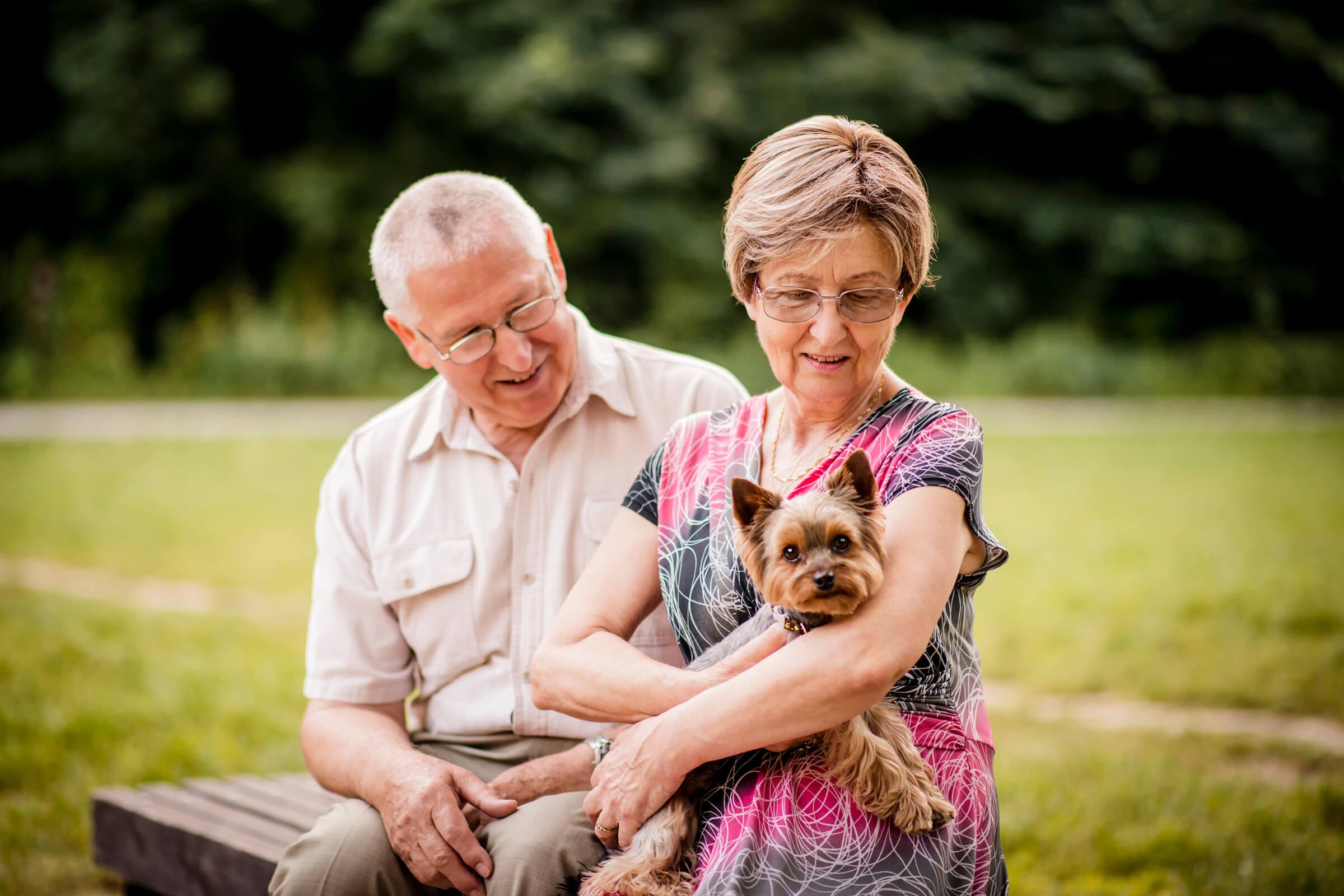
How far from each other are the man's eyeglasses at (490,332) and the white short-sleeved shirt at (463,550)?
0.21m

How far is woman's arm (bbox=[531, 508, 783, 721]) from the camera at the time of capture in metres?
2.55

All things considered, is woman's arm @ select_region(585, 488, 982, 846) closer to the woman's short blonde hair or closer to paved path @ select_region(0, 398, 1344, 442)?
the woman's short blonde hair

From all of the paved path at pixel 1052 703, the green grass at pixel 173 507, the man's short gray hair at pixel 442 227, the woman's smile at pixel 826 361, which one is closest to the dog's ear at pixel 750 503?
the woman's smile at pixel 826 361

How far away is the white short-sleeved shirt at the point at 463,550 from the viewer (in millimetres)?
3232

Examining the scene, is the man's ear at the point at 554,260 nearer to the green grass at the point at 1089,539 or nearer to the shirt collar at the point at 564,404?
the shirt collar at the point at 564,404

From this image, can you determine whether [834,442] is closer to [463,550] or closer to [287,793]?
[463,550]

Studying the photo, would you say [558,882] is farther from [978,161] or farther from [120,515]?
[978,161]

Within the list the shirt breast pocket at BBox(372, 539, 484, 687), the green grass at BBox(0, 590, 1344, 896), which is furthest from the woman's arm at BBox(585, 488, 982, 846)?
the green grass at BBox(0, 590, 1344, 896)

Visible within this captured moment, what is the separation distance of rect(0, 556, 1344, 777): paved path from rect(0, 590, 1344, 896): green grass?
20 centimetres

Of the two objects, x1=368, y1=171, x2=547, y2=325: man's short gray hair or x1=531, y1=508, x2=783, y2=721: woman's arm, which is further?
x1=368, y1=171, x2=547, y2=325: man's short gray hair

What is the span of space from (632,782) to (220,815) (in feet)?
5.57

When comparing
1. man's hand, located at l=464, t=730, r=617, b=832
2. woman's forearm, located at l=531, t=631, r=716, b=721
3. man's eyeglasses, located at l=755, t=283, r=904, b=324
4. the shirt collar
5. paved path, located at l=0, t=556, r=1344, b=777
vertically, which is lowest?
paved path, located at l=0, t=556, r=1344, b=777

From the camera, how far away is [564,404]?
3.41 m

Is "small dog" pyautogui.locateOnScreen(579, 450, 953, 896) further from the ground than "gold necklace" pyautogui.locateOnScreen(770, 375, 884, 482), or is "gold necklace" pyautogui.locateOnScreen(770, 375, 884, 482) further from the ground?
"gold necklace" pyautogui.locateOnScreen(770, 375, 884, 482)
